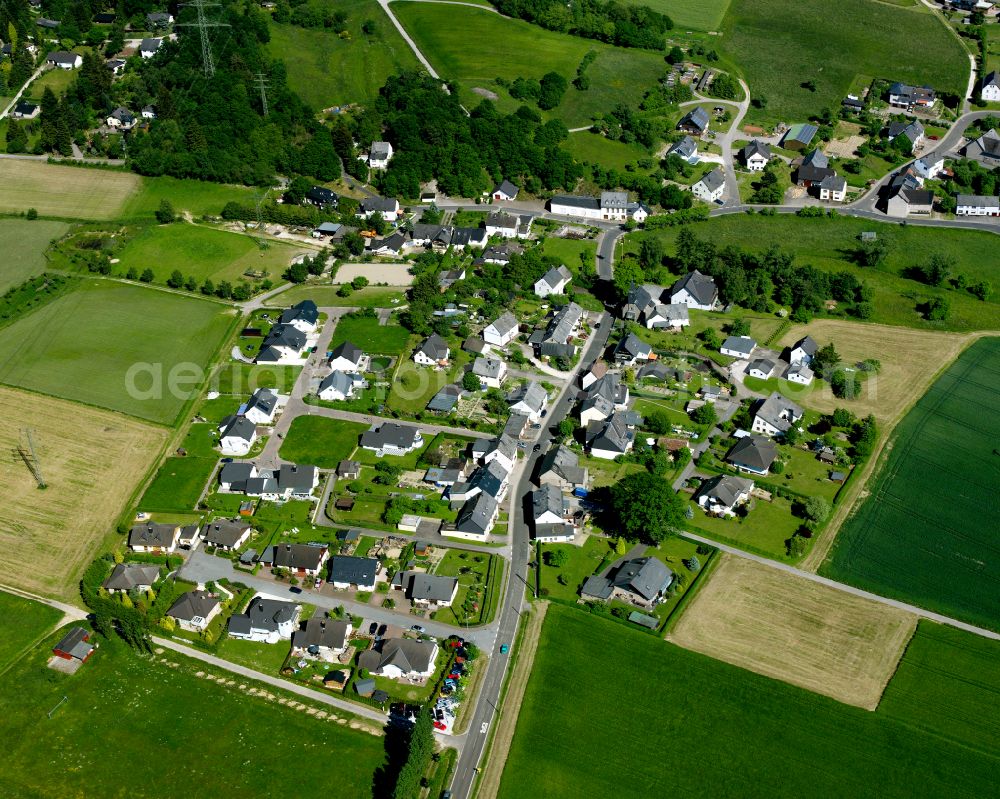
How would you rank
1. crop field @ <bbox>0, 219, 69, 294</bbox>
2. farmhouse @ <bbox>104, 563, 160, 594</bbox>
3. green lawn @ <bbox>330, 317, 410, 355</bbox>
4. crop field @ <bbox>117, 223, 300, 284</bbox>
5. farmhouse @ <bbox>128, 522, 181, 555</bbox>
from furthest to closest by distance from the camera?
crop field @ <bbox>117, 223, 300, 284</bbox>, crop field @ <bbox>0, 219, 69, 294</bbox>, green lawn @ <bbox>330, 317, 410, 355</bbox>, farmhouse @ <bbox>128, 522, 181, 555</bbox>, farmhouse @ <bbox>104, 563, 160, 594</bbox>

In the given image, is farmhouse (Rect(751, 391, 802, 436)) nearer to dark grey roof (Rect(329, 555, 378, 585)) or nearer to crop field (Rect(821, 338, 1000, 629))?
crop field (Rect(821, 338, 1000, 629))

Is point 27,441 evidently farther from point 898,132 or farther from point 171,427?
point 898,132

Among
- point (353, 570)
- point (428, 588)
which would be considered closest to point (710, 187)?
point (428, 588)

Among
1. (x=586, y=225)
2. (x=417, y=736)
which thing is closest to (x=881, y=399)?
(x=586, y=225)

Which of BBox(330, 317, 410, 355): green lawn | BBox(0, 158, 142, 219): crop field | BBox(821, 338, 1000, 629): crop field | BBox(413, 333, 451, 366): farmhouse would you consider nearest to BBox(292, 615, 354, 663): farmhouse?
BBox(413, 333, 451, 366): farmhouse

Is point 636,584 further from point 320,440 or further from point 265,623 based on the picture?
point 320,440

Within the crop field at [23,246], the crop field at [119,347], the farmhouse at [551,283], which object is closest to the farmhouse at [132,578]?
the crop field at [119,347]

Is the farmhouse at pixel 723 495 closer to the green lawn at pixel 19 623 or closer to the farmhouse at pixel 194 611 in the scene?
the farmhouse at pixel 194 611
